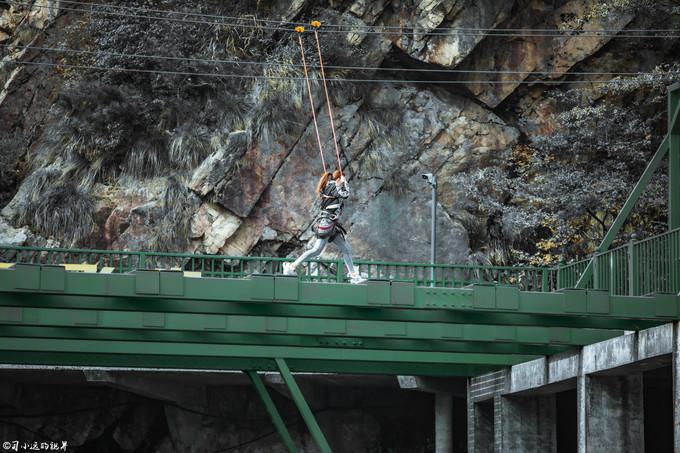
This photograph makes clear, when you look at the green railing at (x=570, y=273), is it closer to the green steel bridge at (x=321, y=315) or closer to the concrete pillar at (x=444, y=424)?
the green steel bridge at (x=321, y=315)

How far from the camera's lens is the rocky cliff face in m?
33.9

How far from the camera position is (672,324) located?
17688mm

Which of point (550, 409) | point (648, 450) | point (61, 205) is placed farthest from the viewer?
point (61, 205)

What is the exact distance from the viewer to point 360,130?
35.7 m

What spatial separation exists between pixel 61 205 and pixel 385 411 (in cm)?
1121

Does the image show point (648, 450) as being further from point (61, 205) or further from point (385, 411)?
point (61, 205)

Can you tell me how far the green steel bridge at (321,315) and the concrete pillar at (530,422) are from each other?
1.09 meters

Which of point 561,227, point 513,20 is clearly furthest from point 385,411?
point 513,20

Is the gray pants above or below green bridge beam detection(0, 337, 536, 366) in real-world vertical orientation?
above

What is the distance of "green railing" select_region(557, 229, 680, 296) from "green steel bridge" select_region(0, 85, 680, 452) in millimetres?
22

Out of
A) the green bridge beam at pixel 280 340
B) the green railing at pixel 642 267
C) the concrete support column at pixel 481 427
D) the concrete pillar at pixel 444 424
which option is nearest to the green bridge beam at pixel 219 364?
the concrete support column at pixel 481 427

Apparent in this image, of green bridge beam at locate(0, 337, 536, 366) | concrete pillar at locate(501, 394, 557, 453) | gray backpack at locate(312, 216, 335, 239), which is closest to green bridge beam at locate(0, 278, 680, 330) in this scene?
gray backpack at locate(312, 216, 335, 239)

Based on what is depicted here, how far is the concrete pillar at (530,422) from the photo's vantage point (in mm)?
25469

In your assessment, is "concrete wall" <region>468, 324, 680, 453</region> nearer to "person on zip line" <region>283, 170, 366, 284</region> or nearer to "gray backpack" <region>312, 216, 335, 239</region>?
"person on zip line" <region>283, 170, 366, 284</region>
